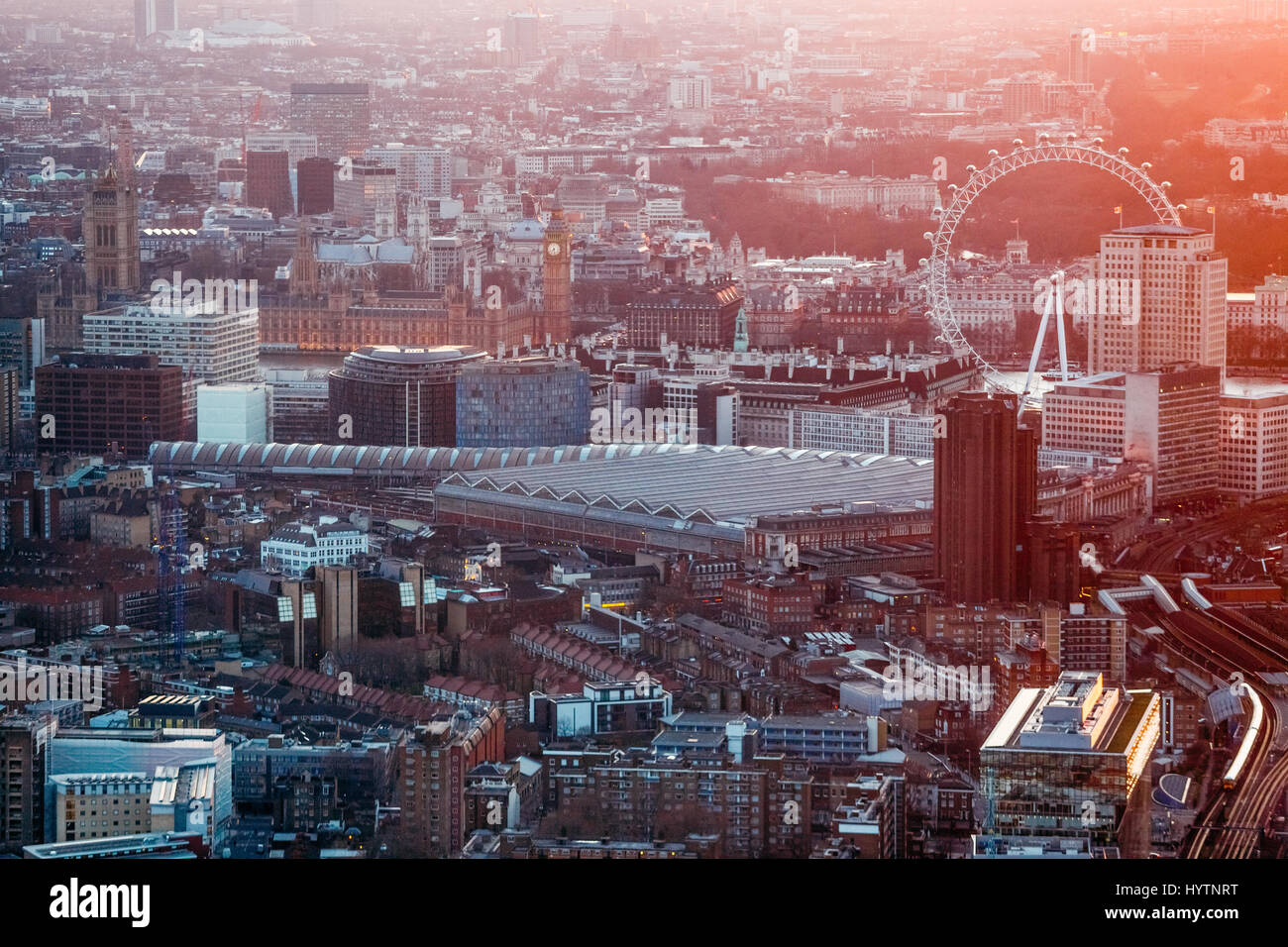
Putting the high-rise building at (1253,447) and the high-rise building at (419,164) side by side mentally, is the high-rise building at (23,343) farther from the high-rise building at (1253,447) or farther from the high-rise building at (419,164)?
the high-rise building at (419,164)

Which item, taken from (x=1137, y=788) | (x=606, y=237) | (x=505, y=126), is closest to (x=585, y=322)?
(x=606, y=237)

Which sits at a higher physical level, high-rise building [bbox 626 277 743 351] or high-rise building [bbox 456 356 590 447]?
high-rise building [bbox 626 277 743 351]

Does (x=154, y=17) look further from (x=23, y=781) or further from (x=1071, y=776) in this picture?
(x=1071, y=776)

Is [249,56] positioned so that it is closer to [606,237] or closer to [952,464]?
[606,237]

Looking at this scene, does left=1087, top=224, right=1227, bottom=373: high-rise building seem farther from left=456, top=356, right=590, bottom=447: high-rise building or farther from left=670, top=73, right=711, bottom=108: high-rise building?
left=670, top=73, right=711, bottom=108: high-rise building

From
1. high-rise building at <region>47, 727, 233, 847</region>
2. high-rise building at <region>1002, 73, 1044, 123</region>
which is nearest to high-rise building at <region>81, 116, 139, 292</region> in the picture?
high-rise building at <region>1002, 73, 1044, 123</region>

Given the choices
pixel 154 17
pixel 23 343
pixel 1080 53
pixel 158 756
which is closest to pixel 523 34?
pixel 154 17
